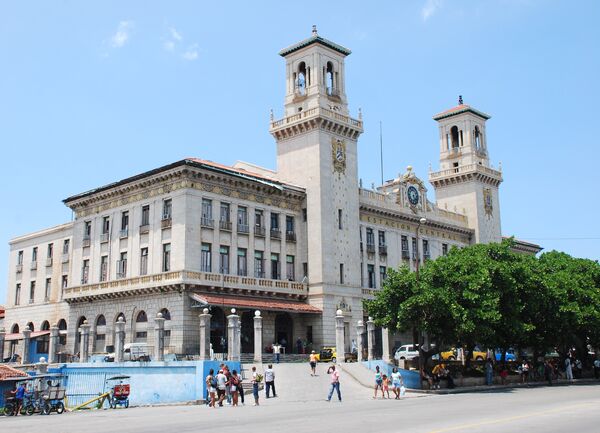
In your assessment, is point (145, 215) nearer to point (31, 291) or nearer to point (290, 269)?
point (290, 269)

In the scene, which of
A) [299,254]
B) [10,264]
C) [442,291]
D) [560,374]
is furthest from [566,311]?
[10,264]

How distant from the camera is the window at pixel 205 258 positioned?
45.2 m

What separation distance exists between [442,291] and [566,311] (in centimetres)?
1061

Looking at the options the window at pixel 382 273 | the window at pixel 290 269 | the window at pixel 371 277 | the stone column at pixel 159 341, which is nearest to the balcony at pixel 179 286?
the window at pixel 290 269

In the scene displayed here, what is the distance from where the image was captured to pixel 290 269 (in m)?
51.1

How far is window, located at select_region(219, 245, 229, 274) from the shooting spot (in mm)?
46375

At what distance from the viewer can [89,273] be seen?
50875 mm

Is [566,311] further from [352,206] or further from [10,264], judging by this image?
[10,264]

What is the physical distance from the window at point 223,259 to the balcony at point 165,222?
150 inches

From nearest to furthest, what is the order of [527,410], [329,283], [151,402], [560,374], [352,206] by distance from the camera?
1. [527,410]
2. [151,402]
3. [560,374]
4. [329,283]
5. [352,206]

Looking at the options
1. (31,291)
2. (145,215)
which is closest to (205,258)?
(145,215)

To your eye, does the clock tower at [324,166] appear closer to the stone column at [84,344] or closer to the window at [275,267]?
the window at [275,267]

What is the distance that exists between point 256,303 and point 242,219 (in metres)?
6.17

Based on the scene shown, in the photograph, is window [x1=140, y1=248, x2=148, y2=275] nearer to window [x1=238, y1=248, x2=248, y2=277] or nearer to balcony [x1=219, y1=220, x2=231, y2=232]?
balcony [x1=219, y1=220, x2=231, y2=232]
